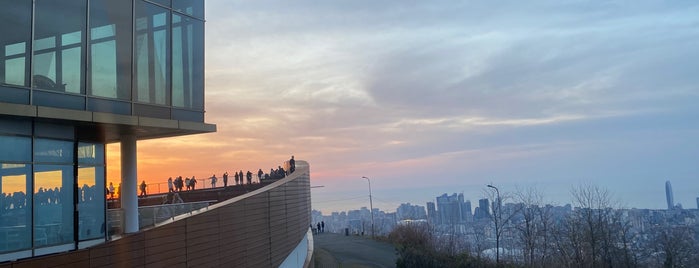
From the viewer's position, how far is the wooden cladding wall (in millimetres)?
10453

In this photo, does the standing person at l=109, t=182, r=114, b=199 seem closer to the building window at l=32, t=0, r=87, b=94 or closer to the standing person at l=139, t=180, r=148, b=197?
the building window at l=32, t=0, r=87, b=94

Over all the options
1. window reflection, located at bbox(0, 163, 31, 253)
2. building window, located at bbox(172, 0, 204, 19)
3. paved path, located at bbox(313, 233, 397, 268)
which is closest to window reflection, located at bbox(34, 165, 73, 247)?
window reflection, located at bbox(0, 163, 31, 253)

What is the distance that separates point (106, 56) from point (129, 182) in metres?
3.84

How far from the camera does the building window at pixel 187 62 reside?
16.9 metres

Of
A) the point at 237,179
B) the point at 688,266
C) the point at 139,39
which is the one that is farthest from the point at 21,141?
the point at 688,266

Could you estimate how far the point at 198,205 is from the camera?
17188 millimetres

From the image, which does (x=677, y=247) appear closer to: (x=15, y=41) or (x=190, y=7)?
(x=190, y=7)

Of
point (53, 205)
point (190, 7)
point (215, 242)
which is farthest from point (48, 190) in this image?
point (190, 7)

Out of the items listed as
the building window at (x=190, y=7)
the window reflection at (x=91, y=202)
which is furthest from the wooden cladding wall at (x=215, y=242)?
the building window at (x=190, y=7)

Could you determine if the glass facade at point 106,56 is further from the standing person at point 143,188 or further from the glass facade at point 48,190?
the standing person at point 143,188

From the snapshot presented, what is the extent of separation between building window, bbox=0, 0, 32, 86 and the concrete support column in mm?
Result: 4349

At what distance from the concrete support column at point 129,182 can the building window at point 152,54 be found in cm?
160

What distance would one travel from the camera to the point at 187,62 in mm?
17422

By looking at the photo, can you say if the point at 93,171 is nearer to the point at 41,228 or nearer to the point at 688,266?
the point at 41,228
